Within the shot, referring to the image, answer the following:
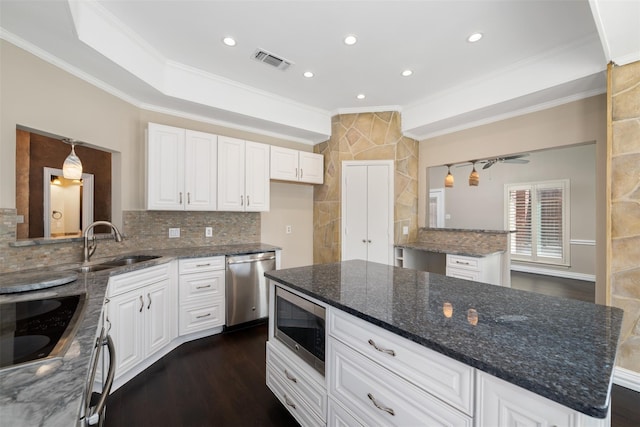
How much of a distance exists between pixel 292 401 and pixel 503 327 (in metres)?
1.30

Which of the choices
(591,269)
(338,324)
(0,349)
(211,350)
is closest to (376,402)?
(338,324)

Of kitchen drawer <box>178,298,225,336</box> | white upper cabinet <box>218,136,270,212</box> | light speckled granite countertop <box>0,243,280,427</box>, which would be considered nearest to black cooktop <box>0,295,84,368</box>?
light speckled granite countertop <box>0,243,280,427</box>

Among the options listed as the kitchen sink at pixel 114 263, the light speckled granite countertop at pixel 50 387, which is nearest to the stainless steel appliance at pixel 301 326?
the light speckled granite countertop at pixel 50 387

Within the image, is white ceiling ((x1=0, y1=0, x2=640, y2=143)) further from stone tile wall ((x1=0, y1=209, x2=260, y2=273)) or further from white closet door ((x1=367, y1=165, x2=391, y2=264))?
stone tile wall ((x1=0, y1=209, x2=260, y2=273))

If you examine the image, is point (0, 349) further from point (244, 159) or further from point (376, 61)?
point (376, 61)

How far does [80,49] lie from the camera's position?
2068 millimetres

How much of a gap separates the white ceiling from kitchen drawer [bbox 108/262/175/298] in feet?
5.82

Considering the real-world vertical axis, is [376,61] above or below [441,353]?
above

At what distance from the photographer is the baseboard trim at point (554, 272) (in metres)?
5.57

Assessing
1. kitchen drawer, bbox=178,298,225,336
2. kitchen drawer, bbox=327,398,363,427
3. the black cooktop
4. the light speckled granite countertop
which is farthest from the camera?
kitchen drawer, bbox=178,298,225,336

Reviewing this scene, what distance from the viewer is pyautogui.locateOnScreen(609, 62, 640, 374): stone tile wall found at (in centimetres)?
208

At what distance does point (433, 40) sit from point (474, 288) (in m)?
2.22

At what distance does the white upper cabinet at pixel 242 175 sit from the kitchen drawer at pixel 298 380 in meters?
1.95

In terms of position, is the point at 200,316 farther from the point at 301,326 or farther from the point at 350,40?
the point at 350,40
